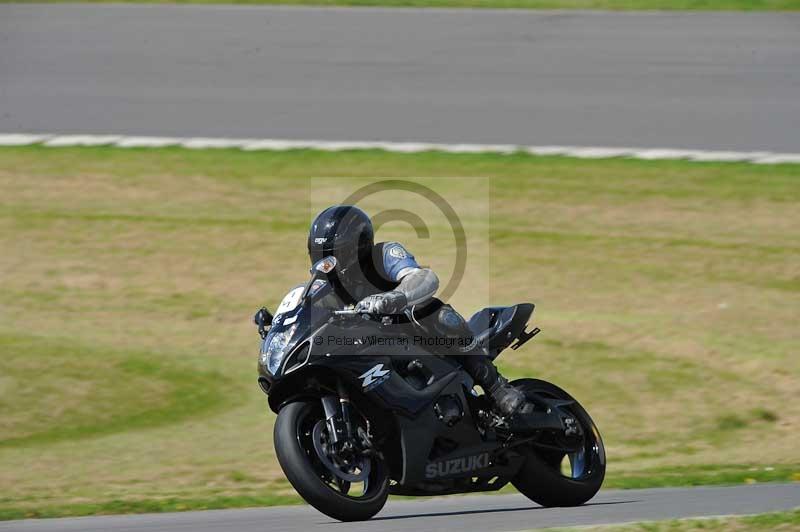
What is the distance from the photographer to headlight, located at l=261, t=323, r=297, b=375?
750 cm

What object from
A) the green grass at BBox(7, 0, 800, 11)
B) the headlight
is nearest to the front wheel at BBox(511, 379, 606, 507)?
the headlight

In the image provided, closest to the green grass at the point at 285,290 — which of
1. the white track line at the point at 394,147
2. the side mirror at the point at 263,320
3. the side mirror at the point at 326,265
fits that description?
the white track line at the point at 394,147

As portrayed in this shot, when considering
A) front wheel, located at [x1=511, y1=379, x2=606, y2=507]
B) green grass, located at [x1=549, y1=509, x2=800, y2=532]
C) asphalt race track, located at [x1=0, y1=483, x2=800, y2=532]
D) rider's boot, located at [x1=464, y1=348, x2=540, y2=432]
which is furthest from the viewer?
front wheel, located at [x1=511, y1=379, x2=606, y2=507]

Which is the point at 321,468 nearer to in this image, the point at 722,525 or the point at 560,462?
the point at 560,462

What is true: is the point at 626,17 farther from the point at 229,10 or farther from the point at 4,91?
the point at 4,91

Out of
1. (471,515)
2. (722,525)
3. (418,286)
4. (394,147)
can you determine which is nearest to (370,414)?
(418,286)

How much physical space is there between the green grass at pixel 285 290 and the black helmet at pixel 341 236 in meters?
2.57

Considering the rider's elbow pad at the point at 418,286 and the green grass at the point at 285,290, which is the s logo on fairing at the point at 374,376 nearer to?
the rider's elbow pad at the point at 418,286

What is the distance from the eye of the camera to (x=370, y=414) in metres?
7.72

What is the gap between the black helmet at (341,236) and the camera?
7773mm

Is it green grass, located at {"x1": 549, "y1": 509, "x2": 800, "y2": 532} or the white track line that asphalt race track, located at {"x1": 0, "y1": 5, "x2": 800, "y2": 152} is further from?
green grass, located at {"x1": 549, "y1": 509, "x2": 800, "y2": 532}

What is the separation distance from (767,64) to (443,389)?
567 inches

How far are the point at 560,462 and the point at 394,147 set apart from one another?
9943mm

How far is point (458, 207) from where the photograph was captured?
1762 centimetres
